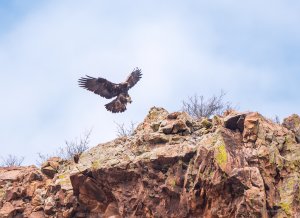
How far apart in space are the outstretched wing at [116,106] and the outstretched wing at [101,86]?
7.1 inches

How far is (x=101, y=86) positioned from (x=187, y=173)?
18.7ft

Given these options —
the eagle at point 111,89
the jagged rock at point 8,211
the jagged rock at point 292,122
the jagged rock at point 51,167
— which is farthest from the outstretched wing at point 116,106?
the jagged rock at point 292,122

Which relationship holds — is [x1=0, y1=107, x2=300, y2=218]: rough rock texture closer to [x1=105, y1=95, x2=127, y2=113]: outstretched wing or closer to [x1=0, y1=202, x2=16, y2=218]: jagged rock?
[x1=0, y1=202, x2=16, y2=218]: jagged rock

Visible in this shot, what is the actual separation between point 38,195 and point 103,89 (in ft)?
12.7

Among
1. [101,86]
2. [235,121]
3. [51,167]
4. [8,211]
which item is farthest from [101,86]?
[235,121]

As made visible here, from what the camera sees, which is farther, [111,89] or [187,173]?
[111,89]

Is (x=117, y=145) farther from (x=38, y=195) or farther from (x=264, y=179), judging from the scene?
(x=264, y=179)

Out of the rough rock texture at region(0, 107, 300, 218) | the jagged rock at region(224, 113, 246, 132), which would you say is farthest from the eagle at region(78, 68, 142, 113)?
the jagged rock at region(224, 113, 246, 132)

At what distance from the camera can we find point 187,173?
7.45 m

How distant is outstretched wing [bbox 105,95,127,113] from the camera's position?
1280cm

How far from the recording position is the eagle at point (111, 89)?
12.2m

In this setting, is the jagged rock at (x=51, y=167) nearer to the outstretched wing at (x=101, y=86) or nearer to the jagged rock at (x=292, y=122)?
the outstretched wing at (x=101, y=86)

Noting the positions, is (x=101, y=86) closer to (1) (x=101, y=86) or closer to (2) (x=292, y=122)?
(1) (x=101, y=86)

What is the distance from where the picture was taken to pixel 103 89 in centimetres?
1267
